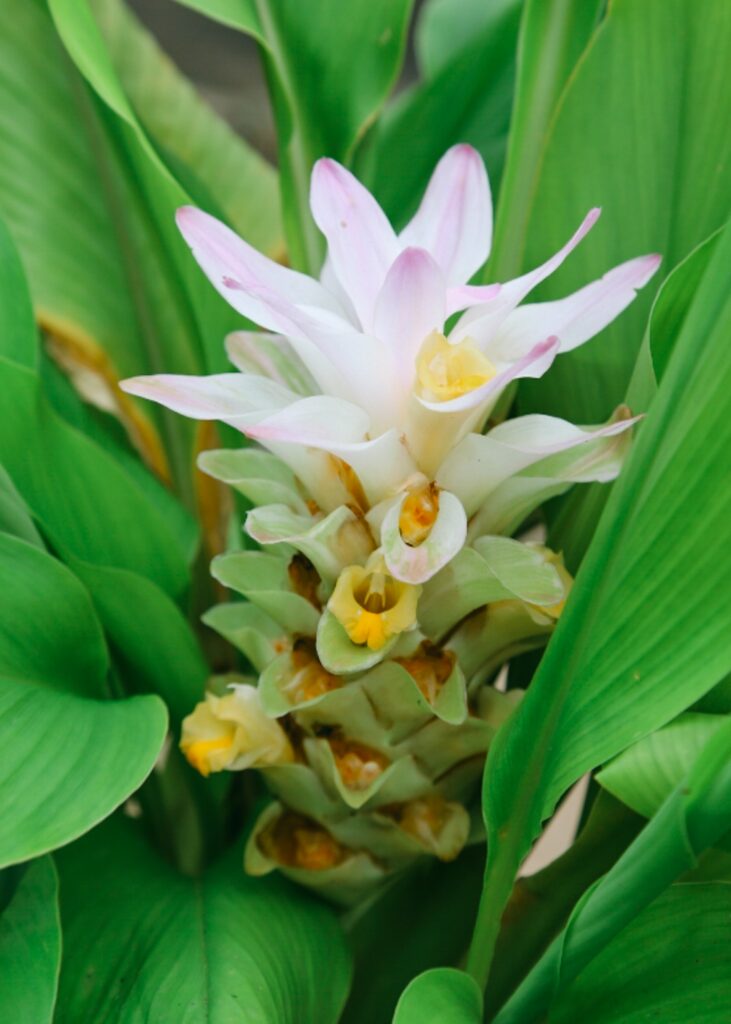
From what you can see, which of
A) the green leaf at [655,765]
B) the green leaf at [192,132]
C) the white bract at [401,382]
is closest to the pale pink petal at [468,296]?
the white bract at [401,382]

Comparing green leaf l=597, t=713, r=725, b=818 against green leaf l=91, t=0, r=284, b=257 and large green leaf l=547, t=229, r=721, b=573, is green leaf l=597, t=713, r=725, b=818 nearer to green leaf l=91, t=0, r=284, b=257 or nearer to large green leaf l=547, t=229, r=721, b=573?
large green leaf l=547, t=229, r=721, b=573

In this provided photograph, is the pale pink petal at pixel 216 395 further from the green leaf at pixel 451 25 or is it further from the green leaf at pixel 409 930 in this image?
the green leaf at pixel 451 25

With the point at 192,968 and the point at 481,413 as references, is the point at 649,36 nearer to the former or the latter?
the point at 481,413

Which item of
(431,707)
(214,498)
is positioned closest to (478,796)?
(431,707)

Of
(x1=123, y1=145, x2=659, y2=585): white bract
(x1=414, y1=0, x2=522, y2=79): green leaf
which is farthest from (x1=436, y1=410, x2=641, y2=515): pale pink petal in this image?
(x1=414, y1=0, x2=522, y2=79): green leaf

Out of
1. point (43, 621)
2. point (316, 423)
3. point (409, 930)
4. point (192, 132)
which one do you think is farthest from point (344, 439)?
point (192, 132)

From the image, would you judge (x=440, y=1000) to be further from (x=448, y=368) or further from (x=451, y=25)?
(x=451, y=25)
